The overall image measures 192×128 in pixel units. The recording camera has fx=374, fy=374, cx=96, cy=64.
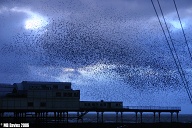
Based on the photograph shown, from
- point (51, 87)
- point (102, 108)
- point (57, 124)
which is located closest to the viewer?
point (51, 87)

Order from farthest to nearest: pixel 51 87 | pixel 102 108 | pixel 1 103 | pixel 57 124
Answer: pixel 102 108
pixel 57 124
pixel 51 87
pixel 1 103

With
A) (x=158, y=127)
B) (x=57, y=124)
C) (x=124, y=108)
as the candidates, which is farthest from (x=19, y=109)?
(x=158, y=127)

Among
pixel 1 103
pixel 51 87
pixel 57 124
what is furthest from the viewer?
pixel 57 124

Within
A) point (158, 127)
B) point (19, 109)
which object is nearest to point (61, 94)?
point (19, 109)

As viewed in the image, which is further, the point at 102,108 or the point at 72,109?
the point at 102,108

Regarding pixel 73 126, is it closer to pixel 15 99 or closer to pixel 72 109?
pixel 72 109

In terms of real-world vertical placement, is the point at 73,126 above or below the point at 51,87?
below

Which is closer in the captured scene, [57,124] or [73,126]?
[57,124]

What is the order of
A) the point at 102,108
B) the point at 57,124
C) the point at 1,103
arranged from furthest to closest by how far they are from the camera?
the point at 102,108 < the point at 57,124 < the point at 1,103

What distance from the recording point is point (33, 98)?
219 ft

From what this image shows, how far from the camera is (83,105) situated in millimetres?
81438

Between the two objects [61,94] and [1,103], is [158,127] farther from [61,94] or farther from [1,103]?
[1,103]

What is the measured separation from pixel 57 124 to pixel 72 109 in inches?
398

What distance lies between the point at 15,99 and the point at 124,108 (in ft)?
94.7
